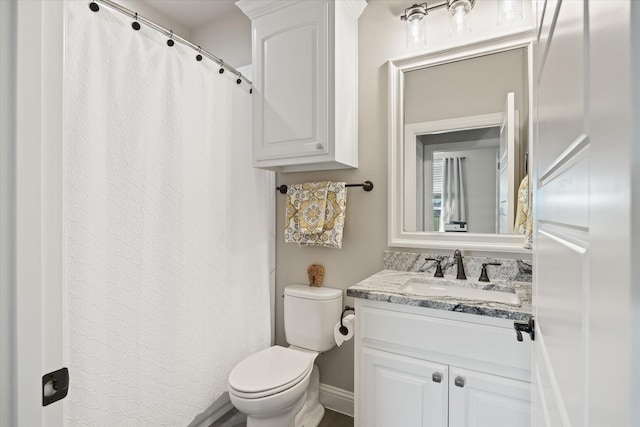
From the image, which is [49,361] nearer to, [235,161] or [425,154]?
[235,161]

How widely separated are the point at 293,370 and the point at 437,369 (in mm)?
693

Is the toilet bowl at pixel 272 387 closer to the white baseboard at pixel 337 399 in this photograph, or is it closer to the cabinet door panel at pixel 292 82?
the white baseboard at pixel 337 399

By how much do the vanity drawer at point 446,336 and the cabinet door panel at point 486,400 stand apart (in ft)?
0.22

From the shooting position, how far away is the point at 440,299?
1.25m

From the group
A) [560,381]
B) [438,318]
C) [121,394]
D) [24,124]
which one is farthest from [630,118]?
[121,394]

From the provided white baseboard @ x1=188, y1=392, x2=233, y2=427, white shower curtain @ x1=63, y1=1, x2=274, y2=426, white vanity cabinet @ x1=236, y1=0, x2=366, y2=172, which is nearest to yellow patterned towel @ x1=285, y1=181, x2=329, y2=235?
white vanity cabinet @ x1=236, y1=0, x2=366, y2=172

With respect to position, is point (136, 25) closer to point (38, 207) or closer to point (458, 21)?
point (38, 207)

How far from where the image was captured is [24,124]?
52cm

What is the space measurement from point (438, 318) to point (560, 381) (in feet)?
2.37

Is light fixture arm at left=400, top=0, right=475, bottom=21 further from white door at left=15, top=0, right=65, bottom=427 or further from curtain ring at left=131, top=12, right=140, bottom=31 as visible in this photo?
white door at left=15, top=0, right=65, bottom=427

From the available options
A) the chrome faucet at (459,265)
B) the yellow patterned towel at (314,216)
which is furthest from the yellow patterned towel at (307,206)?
the chrome faucet at (459,265)

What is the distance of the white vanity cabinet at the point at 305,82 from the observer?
169 centimetres

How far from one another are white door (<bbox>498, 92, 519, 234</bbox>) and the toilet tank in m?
0.95

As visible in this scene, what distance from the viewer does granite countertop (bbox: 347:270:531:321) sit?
3.72ft
